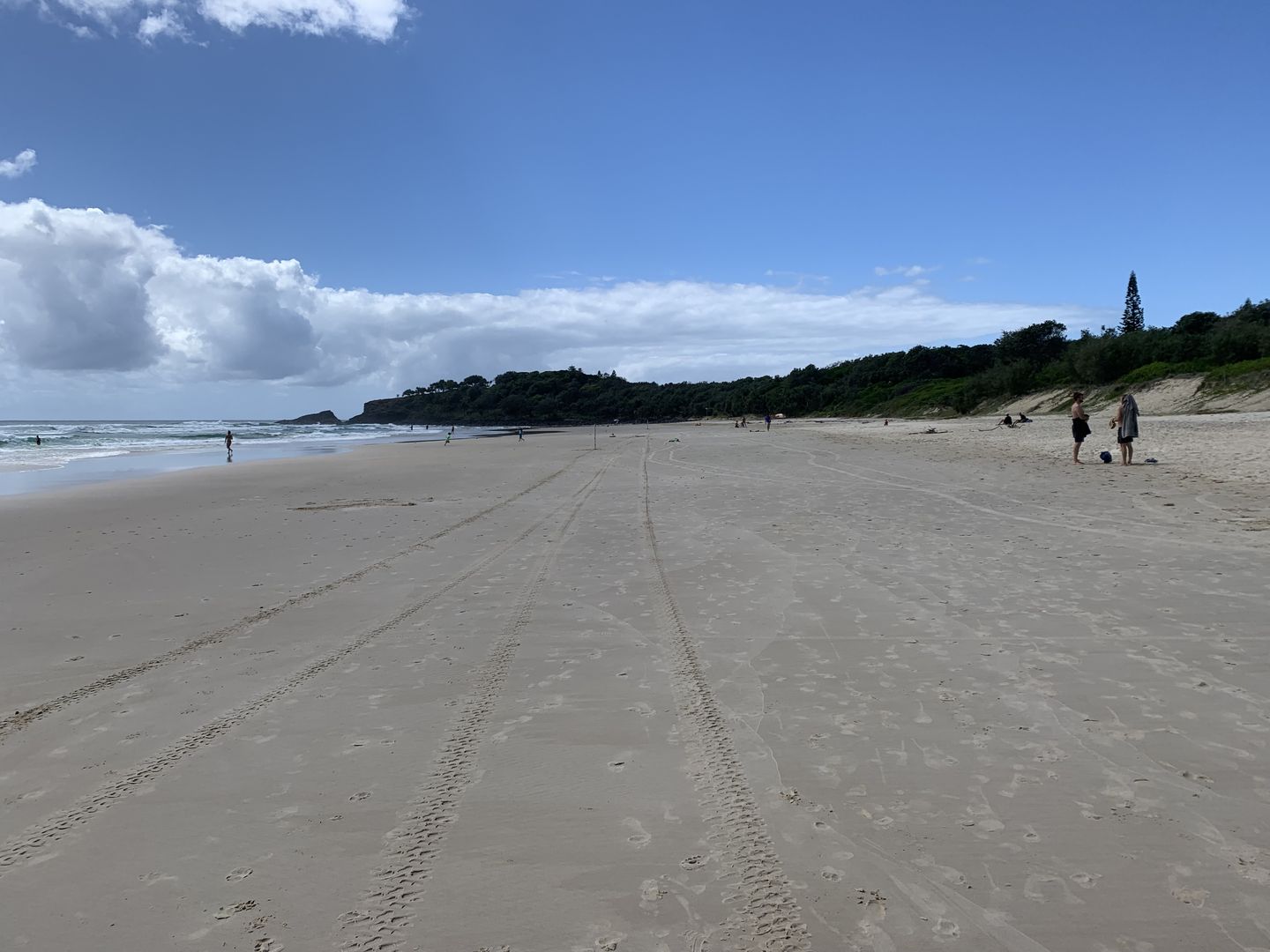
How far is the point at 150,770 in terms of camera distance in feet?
12.7

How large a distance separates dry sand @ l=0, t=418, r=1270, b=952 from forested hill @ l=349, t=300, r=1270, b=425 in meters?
35.8

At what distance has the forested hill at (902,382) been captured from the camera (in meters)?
42.5

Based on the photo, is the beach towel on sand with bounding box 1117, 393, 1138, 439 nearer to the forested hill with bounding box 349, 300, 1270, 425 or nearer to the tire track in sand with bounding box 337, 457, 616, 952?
the tire track in sand with bounding box 337, 457, 616, 952

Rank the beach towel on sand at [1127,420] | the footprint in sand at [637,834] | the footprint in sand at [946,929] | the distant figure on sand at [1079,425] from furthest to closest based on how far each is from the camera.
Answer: the distant figure on sand at [1079,425] → the beach towel on sand at [1127,420] → the footprint in sand at [637,834] → the footprint in sand at [946,929]

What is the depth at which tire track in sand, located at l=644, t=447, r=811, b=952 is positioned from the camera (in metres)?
2.58

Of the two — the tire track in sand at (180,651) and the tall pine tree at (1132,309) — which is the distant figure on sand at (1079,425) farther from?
the tall pine tree at (1132,309)

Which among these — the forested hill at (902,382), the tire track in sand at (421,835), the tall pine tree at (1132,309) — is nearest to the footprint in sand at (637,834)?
the tire track in sand at (421,835)

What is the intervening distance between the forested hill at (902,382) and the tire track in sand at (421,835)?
39.4m

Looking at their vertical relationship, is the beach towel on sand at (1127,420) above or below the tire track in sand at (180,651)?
above

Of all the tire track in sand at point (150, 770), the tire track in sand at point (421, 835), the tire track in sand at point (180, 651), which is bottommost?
the tire track in sand at point (421, 835)

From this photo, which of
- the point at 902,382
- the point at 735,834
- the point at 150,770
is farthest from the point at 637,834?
the point at 902,382

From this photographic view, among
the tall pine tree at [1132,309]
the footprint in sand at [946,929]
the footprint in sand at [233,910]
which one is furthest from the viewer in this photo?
the tall pine tree at [1132,309]

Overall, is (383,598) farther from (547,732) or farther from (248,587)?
(547,732)

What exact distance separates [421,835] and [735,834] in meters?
1.30
